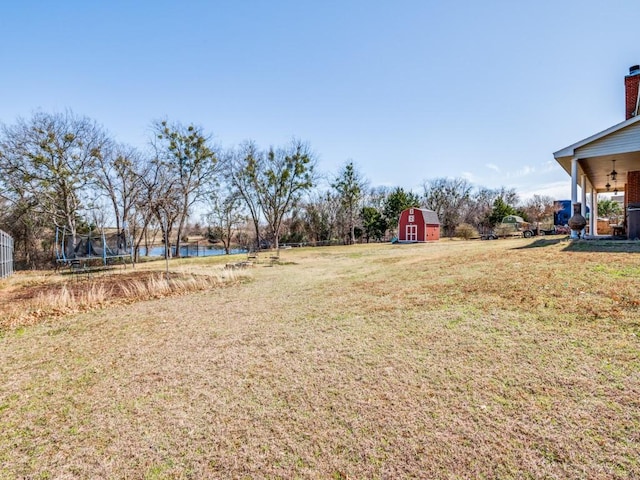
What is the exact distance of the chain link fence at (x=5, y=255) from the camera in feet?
38.5

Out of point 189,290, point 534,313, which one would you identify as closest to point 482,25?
point 534,313

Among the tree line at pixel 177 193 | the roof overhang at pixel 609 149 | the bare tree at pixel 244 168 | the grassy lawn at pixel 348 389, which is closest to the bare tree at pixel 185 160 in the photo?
the tree line at pixel 177 193

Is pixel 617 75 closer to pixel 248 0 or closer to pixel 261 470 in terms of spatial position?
pixel 248 0

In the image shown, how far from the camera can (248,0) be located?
9484 mm

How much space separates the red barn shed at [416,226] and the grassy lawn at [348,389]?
2159cm

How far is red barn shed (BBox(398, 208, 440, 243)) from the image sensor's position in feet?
88.5

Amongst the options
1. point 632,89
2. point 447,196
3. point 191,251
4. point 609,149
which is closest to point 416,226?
point 632,89

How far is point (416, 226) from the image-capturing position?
27250mm

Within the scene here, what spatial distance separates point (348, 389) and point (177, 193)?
22521 mm

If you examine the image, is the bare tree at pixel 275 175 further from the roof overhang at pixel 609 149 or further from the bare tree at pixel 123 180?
the roof overhang at pixel 609 149

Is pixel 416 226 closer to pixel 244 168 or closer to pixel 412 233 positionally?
pixel 412 233

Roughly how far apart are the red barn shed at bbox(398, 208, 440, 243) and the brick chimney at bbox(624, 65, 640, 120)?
49.2 feet

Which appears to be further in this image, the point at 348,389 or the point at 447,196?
the point at 447,196

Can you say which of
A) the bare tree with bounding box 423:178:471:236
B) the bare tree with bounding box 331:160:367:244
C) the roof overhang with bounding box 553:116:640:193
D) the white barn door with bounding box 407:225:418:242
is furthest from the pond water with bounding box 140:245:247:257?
the bare tree with bounding box 423:178:471:236
